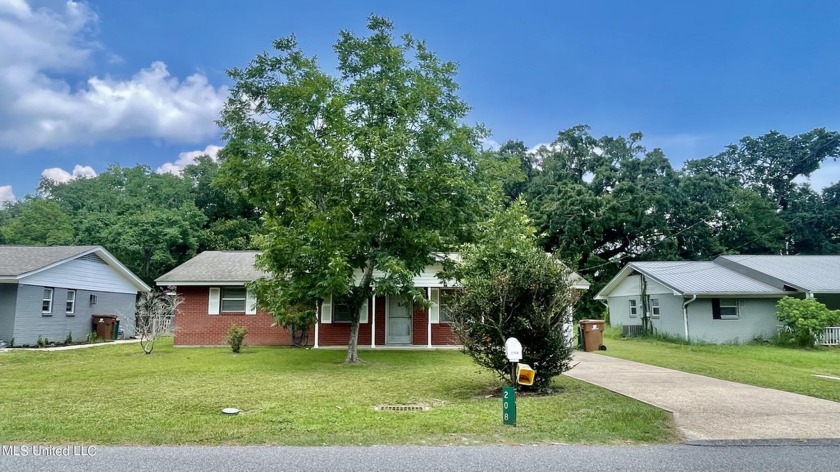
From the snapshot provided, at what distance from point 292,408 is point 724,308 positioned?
19645mm

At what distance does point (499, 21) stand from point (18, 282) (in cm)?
1765

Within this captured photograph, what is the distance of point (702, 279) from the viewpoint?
2175 centimetres

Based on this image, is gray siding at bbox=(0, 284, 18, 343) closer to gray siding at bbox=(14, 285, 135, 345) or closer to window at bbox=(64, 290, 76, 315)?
gray siding at bbox=(14, 285, 135, 345)

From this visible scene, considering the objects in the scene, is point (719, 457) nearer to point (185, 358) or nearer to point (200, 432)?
point (200, 432)

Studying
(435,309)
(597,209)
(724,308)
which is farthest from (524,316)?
(597,209)

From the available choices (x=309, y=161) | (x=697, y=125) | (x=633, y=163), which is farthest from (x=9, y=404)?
(x=633, y=163)

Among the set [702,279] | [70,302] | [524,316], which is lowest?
[524,316]

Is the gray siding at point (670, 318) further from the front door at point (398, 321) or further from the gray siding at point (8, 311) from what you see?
the gray siding at point (8, 311)

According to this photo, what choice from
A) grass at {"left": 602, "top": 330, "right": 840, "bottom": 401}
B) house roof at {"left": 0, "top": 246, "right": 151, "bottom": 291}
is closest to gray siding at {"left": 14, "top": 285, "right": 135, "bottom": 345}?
house roof at {"left": 0, "top": 246, "right": 151, "bottom": 291}

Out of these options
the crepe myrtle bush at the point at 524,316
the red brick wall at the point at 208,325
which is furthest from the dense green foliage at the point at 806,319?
the red brick wall at the point at 208,325

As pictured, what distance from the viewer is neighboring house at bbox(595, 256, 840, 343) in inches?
802

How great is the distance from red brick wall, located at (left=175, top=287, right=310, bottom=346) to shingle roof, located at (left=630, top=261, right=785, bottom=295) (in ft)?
48.9

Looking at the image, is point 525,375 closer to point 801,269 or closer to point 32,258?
point 32,258

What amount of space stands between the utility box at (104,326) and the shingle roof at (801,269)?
91.1 feet
